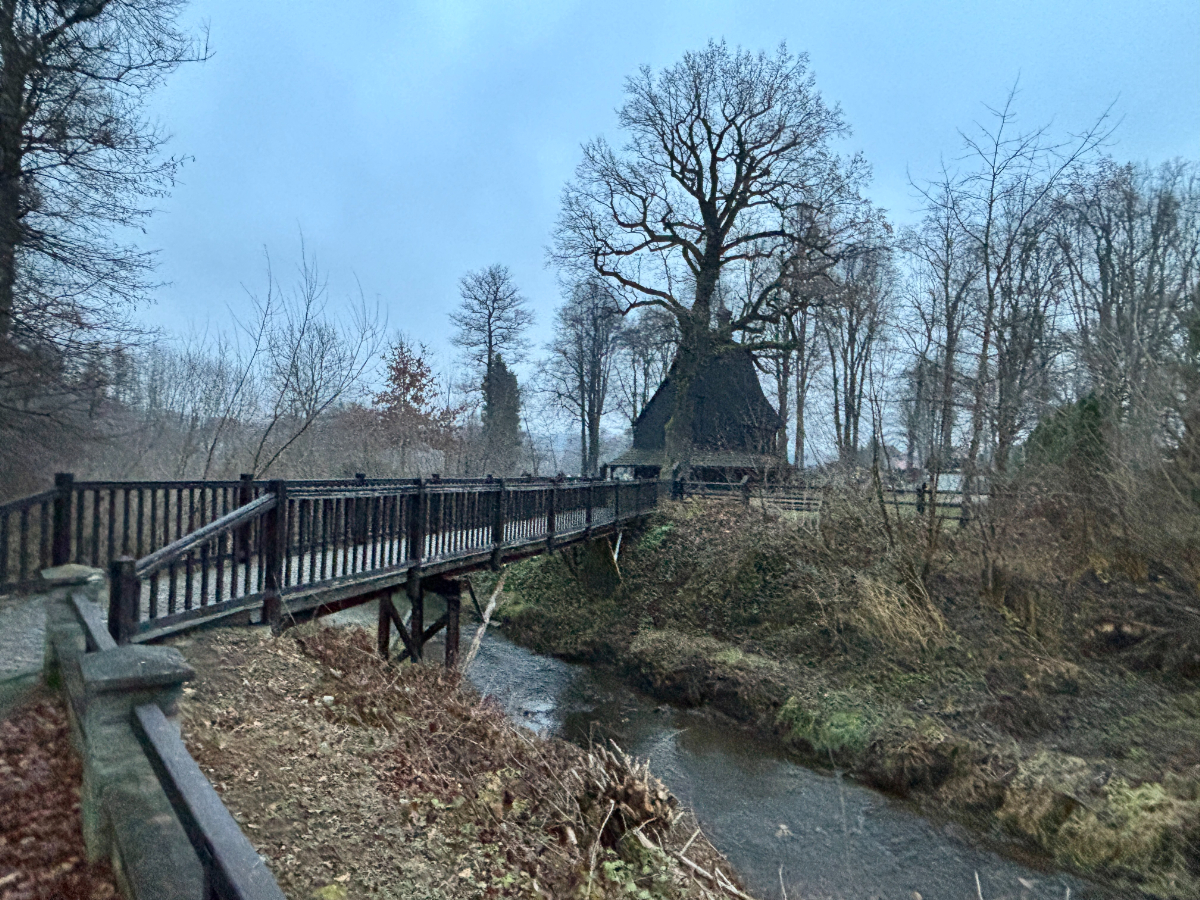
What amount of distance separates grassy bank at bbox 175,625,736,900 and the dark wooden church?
18.3m

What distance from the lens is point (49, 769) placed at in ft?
11.2

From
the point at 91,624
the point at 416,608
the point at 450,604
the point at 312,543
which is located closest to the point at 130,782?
the point at 91,624

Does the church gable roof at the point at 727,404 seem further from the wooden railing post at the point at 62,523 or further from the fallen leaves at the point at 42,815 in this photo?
the fallen leaves at the point at 42,815

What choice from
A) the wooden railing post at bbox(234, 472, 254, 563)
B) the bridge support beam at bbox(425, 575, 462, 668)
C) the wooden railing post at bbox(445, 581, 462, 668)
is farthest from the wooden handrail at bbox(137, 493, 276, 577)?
the wooden railing post at bbox(445, 581, 462, 668)

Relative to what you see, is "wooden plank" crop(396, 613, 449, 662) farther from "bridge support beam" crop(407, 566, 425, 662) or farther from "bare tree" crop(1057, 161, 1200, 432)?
"bare tree" crop(1057, 161, 1200, 432)

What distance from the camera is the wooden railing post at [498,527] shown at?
986cm

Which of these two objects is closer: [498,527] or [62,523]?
[62,523]

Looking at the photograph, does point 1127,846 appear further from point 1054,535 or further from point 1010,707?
point 1054,535

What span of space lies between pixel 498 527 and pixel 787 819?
5313 millimetres

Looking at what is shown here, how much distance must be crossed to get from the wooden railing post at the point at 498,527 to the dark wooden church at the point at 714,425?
14497 mm

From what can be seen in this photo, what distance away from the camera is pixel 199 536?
4.60 meters

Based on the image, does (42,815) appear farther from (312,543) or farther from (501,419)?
(501,419)

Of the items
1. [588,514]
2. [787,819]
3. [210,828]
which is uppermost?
[588,514]

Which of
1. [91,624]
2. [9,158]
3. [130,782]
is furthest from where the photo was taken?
[9,158]
